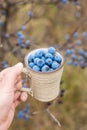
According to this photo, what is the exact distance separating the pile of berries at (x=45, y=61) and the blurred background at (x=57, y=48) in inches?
18.3

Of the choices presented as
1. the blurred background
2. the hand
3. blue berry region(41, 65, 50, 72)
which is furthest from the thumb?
the blurred background

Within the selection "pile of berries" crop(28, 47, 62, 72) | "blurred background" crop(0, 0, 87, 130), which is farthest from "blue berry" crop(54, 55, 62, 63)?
"blurred background" crop(0, 0, 87, 130)

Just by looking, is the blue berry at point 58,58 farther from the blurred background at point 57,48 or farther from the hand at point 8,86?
the blurred background at point 57,48

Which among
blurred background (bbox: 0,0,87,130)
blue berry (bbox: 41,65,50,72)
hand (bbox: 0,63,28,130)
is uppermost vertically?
blue berry (bbox: 41,65,50,72)

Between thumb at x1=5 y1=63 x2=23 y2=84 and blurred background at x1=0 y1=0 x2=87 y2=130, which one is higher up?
thumb at x1=5 y1=63 x2=23 y2=84

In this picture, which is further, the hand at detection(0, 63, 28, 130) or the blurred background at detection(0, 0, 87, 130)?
the blurred background at detection(0, 0, 87, 130)

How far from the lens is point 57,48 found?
2195 millimetres

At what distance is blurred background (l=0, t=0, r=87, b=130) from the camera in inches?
86.4

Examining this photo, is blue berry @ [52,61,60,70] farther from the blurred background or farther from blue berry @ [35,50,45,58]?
the blurred background

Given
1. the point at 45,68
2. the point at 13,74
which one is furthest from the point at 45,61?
the point at 13,74

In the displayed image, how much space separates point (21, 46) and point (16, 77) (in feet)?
1.68

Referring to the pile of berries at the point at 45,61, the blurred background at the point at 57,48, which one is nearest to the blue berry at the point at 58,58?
the pile of berries at the point at 45,61

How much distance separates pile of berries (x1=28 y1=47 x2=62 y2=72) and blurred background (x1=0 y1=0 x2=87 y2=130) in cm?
46

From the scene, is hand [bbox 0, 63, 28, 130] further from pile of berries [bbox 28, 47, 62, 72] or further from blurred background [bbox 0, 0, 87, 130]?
blurred background [bbox 0, 0, 87, 130]
